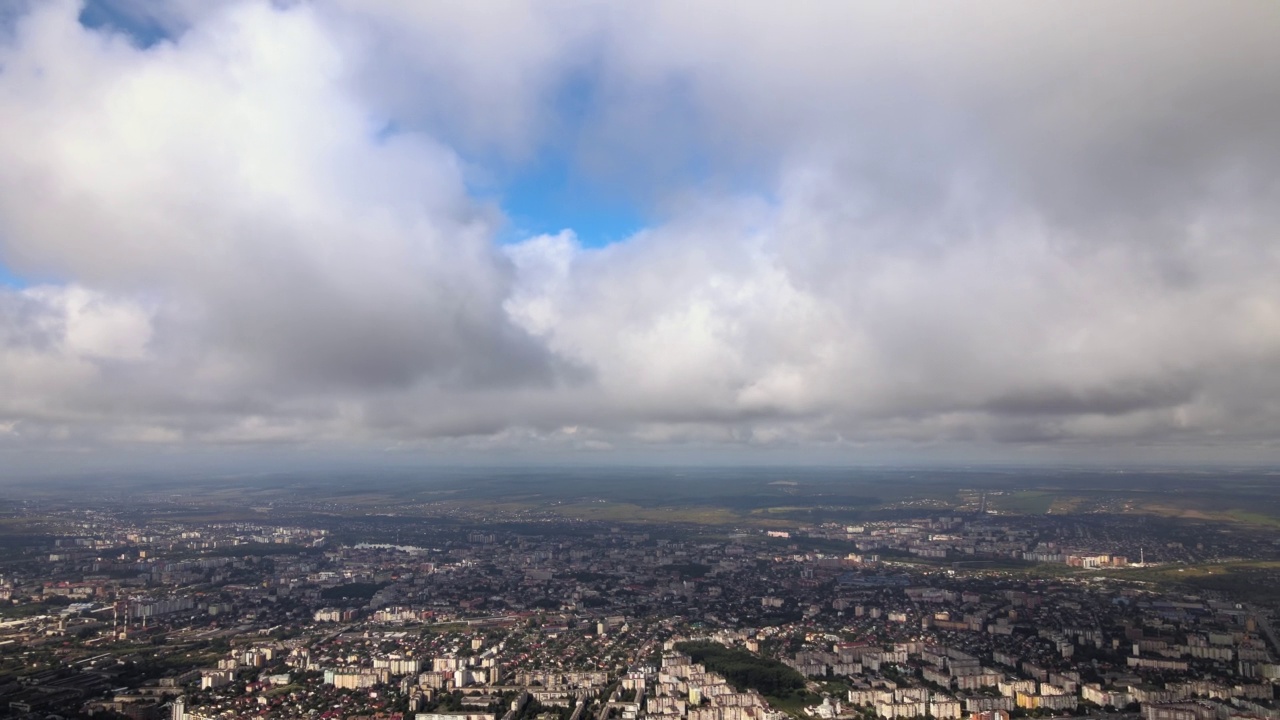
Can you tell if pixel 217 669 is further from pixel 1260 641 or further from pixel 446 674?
pixel 1260 641

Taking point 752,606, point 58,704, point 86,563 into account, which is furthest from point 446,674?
point 86,563

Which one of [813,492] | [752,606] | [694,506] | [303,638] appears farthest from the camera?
[813,492]

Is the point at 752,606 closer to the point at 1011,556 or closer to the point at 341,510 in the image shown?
the point at 1011,556

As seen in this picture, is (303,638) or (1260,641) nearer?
(1260,641)

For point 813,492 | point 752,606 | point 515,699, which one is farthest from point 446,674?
point 813,492

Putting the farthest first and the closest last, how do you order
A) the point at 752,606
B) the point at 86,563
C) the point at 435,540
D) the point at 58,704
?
A: 1. the point at 435,540
2. the point at 86,563
3. the point at 752,606
4. the point at 58,704

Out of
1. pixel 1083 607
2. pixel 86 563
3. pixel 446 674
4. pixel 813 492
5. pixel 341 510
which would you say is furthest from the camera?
pixel 813 492
